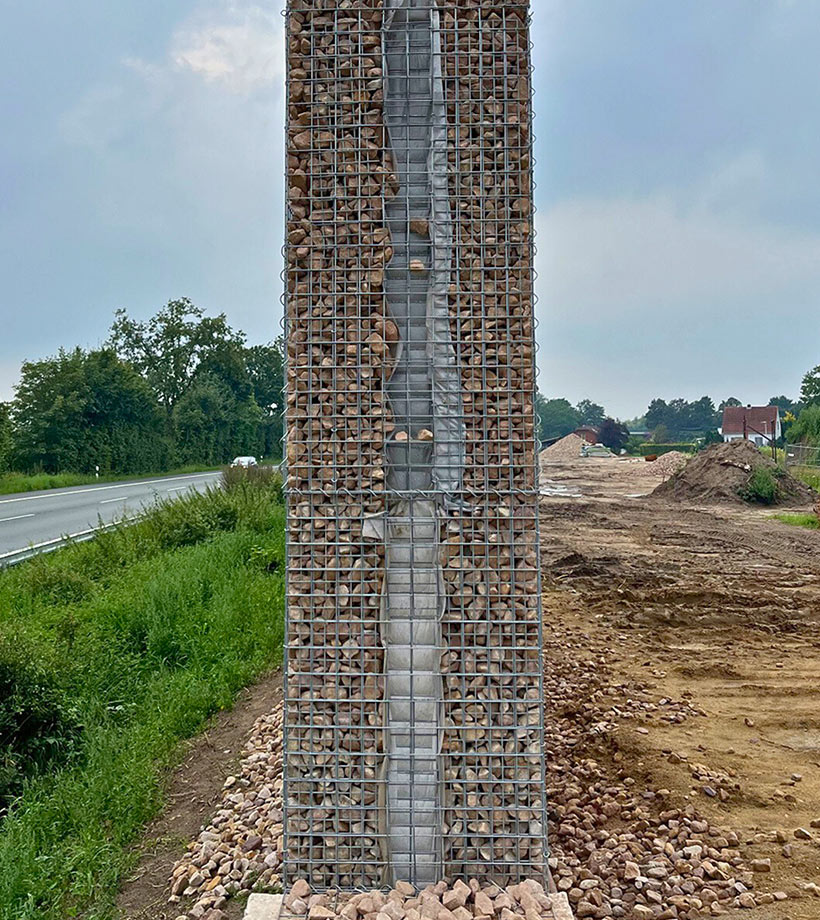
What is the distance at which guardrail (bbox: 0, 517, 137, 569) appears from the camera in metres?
9.49

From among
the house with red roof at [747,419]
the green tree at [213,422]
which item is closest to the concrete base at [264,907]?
the green tree at [213,422]

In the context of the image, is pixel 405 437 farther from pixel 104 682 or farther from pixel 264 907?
pixel 104 682

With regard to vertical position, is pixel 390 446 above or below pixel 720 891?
above

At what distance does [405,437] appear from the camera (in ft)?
8.56

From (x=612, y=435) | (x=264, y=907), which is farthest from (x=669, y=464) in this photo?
(x=612, y=435)

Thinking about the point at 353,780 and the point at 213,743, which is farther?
the point at 213,743

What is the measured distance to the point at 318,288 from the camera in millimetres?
2637

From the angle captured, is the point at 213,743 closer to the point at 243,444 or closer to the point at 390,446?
the point at 390,446

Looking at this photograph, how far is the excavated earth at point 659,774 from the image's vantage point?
266 centimetres

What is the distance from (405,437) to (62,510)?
15256 millimetres

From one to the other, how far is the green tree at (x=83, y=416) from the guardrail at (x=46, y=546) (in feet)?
56.0

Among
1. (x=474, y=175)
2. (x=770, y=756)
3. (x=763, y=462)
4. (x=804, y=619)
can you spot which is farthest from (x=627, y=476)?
(x=474, y=175)

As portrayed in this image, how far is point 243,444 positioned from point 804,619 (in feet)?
129

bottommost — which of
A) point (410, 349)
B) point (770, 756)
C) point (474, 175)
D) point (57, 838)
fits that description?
point (57, 838)
